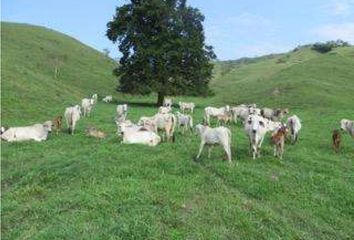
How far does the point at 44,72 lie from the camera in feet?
236

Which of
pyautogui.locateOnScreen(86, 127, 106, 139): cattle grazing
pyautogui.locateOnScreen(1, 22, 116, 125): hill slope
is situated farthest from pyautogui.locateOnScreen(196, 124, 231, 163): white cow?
pyautogui.locateOnScreen(1, 22, 116, 125): hill slope

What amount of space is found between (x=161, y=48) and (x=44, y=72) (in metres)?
19.8

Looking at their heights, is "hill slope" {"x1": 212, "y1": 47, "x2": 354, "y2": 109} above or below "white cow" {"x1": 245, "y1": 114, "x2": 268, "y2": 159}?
above

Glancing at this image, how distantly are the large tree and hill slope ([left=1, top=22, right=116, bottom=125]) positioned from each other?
19.9 feet

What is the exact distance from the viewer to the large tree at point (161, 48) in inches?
2265

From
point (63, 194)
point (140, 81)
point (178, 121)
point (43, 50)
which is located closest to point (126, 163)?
point (63, 194)

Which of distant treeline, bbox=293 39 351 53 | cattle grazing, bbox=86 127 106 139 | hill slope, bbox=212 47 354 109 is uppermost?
distant treeline, bbox=293 39 351 53

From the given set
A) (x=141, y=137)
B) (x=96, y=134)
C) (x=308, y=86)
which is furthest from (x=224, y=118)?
(x=308, y=86)

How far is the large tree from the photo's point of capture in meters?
57.5

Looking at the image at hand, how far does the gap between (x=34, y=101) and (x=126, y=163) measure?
25107 mm

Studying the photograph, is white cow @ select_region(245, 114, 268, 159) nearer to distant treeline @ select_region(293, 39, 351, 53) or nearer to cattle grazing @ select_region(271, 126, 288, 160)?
cattle grazing @ select_region(271, 126, 288, 160)

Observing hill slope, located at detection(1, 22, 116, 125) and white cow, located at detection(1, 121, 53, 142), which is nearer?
white cow, located at detection(1, 121, 53, 142)

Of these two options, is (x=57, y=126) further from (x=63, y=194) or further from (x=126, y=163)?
(x=63, y=194)

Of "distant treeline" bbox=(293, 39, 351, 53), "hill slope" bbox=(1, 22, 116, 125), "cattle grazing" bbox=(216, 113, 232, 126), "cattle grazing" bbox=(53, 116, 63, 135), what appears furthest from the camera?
"distant treeline" bbox=(293, 39, 351, 53)
